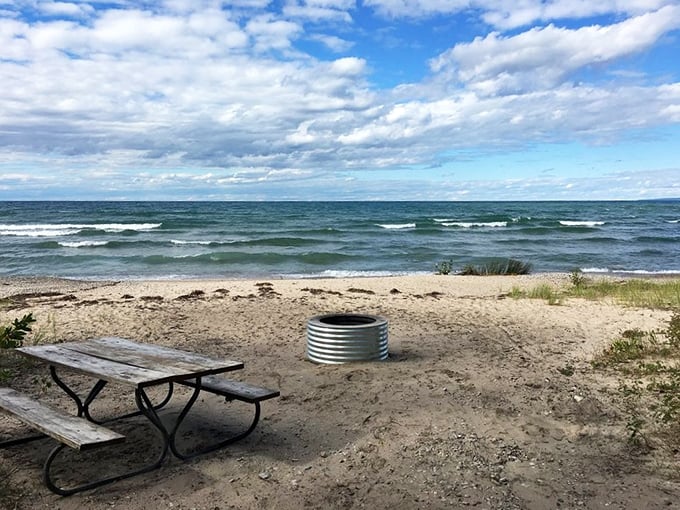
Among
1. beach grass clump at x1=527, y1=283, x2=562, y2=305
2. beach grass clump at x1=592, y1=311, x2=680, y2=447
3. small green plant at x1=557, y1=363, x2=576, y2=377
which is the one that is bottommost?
beach grass clump at x1=527, y1=283, x2=562, y2=305

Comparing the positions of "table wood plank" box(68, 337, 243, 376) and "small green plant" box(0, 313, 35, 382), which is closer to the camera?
"table wood plank" box(68, 337, 243, 376)

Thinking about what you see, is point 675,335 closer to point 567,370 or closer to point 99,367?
point 567,370

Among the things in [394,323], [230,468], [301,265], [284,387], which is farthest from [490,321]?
[301,265]

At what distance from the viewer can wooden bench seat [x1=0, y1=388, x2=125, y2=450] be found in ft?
10.5

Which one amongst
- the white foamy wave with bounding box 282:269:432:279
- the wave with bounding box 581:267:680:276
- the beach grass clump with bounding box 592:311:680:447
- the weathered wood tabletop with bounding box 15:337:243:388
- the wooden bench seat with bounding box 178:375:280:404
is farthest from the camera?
the wave with bounding box 581:267:680:276

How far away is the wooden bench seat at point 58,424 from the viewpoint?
3.21 m

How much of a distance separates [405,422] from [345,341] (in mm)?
1699

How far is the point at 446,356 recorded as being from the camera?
6688 millimetres

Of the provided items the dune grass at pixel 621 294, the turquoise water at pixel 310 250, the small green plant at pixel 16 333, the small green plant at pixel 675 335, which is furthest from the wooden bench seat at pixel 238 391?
the turquoise water at pixel 310 250

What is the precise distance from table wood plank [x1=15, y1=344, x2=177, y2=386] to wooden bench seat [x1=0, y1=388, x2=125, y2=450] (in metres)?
0.28

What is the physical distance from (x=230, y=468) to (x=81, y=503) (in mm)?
878

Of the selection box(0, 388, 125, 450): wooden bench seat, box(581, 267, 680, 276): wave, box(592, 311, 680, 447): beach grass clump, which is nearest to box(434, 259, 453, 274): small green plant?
box(581, 267, 680, 276): wave

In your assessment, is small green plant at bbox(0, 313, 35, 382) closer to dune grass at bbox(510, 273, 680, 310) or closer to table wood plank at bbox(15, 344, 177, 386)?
table wood plank at bbox(15, 344, 177, 386)

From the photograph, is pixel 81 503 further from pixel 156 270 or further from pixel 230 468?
pixel 156 270
